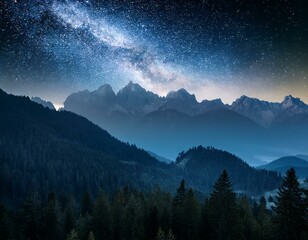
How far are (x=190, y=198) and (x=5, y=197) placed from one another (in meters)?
158

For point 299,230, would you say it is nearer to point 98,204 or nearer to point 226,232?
point 226,232

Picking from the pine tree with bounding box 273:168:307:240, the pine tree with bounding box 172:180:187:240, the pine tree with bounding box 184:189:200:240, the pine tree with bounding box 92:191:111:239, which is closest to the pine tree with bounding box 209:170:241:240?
the pine tree with bounding box 184:189:200:240

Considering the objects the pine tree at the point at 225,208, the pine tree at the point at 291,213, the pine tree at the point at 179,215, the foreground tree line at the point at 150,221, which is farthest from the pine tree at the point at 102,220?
the pine tree at the point at 291,213

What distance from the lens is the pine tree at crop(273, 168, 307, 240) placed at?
44.5m

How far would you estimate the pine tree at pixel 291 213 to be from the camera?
44.5 metres

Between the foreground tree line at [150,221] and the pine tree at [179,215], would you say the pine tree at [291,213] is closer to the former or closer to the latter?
the foreground tree line at [150,221]

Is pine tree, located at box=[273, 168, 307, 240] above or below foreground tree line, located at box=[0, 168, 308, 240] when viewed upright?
above

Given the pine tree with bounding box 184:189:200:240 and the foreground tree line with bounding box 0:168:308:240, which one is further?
the pine tree with bounding box 184:189:200:240

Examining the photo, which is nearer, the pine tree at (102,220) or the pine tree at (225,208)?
the pine tree at (225,208)

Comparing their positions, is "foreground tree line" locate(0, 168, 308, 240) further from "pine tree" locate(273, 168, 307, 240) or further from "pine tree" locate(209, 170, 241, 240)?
"pine tree" locate(273, 168, 307, 240)

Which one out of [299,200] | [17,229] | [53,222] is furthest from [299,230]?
[17,229]

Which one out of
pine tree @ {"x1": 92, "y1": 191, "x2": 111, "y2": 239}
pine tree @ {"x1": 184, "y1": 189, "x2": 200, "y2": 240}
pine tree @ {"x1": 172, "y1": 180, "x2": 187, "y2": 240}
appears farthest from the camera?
pine tree @ {"x1": 92, "y1": 191, "x2": 111, "y2": 239}

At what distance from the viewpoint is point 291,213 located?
44719mm

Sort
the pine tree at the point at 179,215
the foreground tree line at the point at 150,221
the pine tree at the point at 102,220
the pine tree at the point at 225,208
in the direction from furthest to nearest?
the pine tree at the point at 102,220 → the pine tree at the point at 179,215 → the foreground tree line at the point at 150,221 → the pine tree at the point at 225,208
